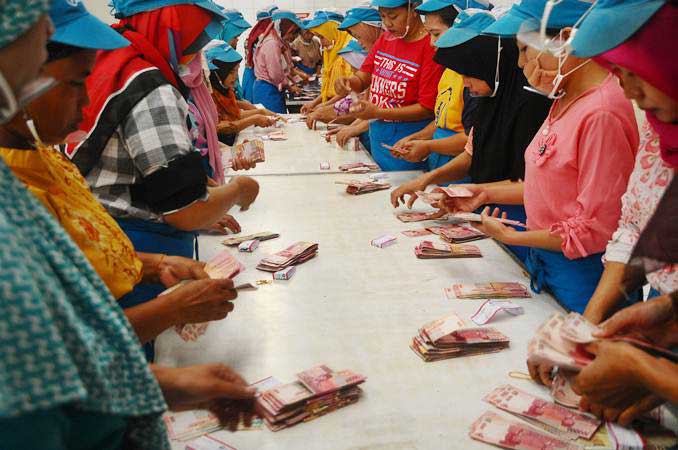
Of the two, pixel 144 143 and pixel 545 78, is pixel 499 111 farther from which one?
pixel 144 143

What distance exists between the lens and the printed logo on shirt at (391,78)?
422 centimetres

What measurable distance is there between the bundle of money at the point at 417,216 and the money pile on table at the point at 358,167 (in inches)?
41.7

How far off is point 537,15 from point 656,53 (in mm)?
992

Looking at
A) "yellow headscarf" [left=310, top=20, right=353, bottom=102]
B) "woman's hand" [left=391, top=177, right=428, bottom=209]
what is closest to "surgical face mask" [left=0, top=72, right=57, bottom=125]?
"woman's hand" [left=391, top=177, right=428, bottom=209]

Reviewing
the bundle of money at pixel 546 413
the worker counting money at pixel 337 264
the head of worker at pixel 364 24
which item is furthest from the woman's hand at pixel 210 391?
the head of worker at pixel 364 24

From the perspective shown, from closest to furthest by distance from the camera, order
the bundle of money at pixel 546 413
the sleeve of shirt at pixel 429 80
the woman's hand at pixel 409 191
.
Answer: the bundle of money at pixel 546 413 → the woman's hand at pixel 409 191 → the sleeve of shirt at pixel 429 80

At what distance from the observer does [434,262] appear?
246 cm

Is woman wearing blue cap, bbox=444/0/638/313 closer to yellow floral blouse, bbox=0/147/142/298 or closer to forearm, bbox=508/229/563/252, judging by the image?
forearm, bbox=508/229/563/252

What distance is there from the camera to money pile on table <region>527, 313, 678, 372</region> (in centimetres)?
133

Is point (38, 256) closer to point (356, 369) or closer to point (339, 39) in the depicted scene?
point (356, 369)

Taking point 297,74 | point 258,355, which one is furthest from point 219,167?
point 297,74

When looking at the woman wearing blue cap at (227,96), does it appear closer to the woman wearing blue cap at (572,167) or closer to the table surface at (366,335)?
the table surface at (366,335)

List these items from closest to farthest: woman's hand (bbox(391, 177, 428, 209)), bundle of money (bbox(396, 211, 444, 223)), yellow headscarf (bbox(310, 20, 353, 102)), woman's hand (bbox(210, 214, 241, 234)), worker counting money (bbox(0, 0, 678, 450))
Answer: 1. worker counting money (bbox(0, 0, 678, 450))
2. woman's hand (bbox(210, 214, 241, 234))
3. bundle of money (bbox(396, 211, 444, 223))
4. woman's hand (bbox(391, 177, 428, 209))
5. yellow headscarf (bbox(310, 20, 353, 102))

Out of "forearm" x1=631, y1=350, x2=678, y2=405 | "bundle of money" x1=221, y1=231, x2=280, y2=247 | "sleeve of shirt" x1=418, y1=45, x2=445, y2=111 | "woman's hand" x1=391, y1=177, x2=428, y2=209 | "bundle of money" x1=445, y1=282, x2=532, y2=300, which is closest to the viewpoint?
"forearm" x1=631, y1=350, x2=678, y2=405
